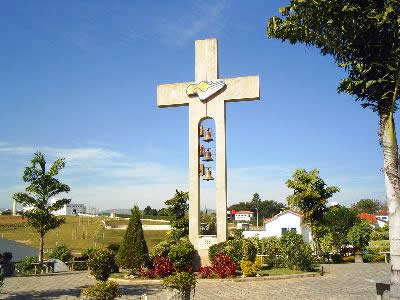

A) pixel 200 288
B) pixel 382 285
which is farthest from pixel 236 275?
pixel 382 285

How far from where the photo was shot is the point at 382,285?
1255 centimetres

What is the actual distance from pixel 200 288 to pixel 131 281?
474 cm

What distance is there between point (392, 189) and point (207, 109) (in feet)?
51.2

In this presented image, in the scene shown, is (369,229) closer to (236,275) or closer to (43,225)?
(236,275)

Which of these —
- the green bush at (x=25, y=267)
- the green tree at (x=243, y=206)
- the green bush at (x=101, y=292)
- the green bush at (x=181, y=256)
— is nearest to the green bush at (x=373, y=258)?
the green bush at (x=181, y=256)

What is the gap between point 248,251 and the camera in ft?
76.5

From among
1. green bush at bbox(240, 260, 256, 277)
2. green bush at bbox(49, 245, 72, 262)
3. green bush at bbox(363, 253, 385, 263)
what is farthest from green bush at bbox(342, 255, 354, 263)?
green bush at bbox(49, 245, 72, 262)

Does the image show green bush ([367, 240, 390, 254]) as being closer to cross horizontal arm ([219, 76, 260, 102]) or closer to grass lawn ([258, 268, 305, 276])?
grass lawn ([258, 268, 305, 276])

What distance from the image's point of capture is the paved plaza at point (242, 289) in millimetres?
16891

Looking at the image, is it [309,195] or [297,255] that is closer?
[297,255]

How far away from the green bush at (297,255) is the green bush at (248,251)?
2.55 m

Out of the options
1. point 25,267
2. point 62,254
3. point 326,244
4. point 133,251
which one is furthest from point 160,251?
point 326,244

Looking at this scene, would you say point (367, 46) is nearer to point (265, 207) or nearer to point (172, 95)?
Result: point (172, 95)

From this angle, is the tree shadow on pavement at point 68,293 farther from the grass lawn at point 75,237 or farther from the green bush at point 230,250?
the grass lawn at point 75,237
